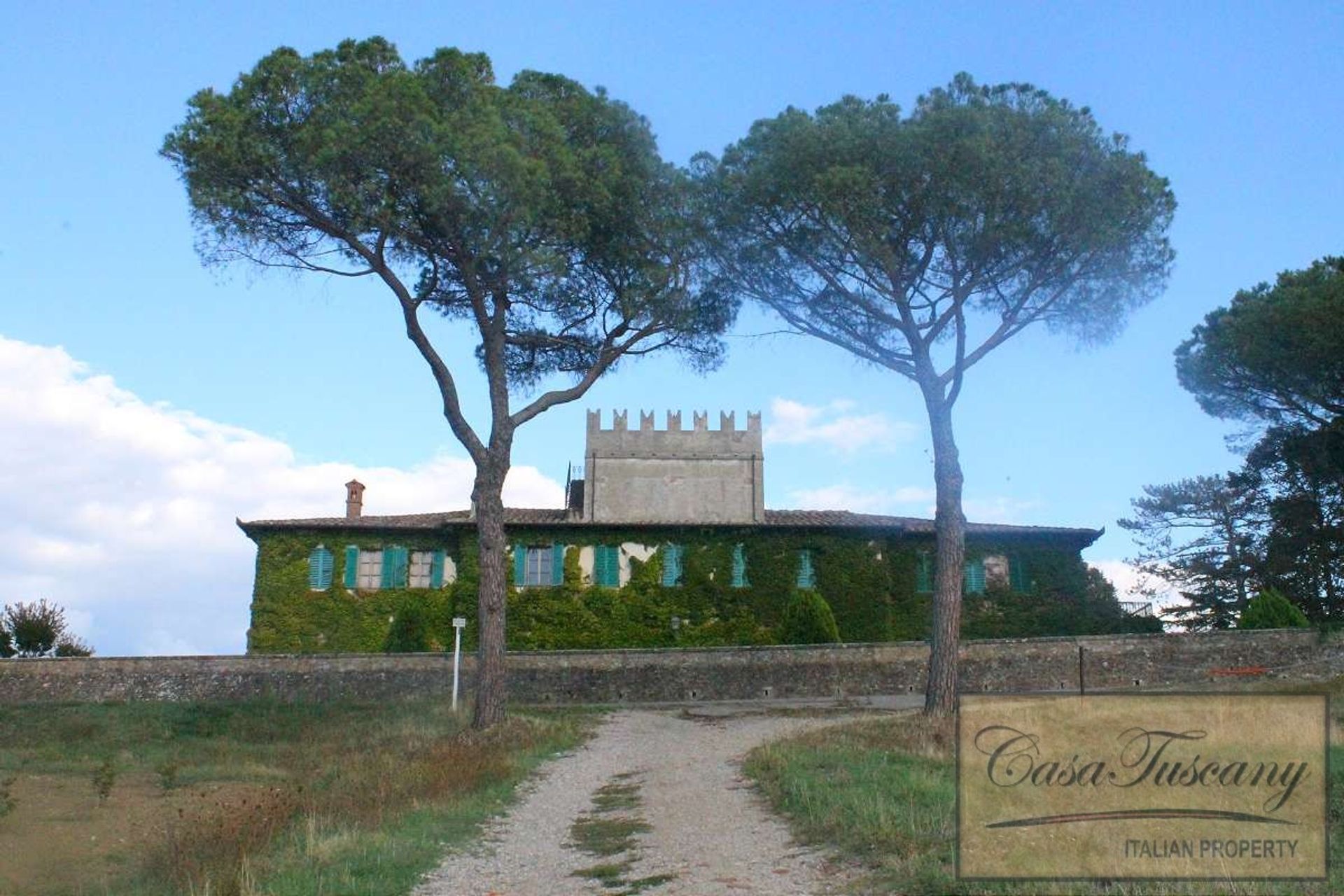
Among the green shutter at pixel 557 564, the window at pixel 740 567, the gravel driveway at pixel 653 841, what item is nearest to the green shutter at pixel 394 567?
the green shutter at pixel 557 564

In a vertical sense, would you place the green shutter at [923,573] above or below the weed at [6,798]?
above

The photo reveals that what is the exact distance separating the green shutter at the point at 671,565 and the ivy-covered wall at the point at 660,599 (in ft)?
0.44

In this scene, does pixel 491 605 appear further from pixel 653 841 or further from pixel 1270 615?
pixel 1270 615

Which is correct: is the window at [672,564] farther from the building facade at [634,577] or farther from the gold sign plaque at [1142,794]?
the gold sign plaque at [1142,794]

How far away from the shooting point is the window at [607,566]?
102 feet

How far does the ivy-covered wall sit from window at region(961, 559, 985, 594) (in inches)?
9.6

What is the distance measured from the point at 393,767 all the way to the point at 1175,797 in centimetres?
817

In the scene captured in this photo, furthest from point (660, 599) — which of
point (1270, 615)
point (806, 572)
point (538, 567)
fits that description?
point (1270, 615)

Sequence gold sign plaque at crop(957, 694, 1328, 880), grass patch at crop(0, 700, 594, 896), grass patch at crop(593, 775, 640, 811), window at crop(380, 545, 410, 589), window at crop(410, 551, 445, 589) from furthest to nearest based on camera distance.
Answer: window at crop(410, 551, 445, 589) < window at crop(380, 545, 410, 589) < grass patch at crop(593, 775, 640, 811) < grass patch at crop(0, 700, 594, 896) < gold sign plaque at crop(957, 694, 1328, 880)

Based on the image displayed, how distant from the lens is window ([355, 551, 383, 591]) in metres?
31.2

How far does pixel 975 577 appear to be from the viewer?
32125mm

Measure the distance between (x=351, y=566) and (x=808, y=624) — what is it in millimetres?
12804

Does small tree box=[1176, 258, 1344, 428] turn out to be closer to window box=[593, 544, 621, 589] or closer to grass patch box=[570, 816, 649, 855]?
window box=[593, 544, 621, 589]

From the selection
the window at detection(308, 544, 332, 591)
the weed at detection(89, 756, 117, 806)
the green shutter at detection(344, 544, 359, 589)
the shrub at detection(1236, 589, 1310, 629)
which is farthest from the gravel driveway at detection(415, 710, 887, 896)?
the window at detection(308, 544, 332, 591)
